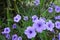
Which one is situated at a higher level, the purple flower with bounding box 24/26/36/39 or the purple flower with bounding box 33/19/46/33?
the purple flower with bounding box 33/19/46/33

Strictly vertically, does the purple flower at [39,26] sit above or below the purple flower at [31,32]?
above

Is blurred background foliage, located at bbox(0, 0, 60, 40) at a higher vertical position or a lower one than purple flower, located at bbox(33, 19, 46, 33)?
lower

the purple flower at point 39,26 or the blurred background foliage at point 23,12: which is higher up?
the purple flower at point 39,26

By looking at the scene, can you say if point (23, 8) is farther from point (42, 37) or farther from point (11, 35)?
point (42, 37)

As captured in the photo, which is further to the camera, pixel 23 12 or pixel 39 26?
pixel 23 12

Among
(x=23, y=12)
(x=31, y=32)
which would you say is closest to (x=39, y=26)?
(x=31, y=32)

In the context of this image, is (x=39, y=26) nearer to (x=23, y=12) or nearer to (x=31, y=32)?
(x=31, y=32)

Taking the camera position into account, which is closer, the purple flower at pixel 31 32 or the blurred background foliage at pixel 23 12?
the purple flower at pixel 31 32

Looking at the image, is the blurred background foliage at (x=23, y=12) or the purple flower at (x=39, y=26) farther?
the blurred background foliage at (x=23, y=12)

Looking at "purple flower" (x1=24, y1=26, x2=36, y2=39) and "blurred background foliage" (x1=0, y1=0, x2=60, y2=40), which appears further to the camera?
"blurred background foliage" (x1=0, y1=0, x2=60, y2=40)
